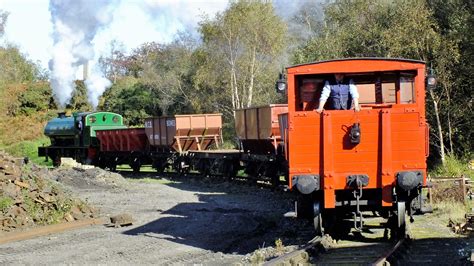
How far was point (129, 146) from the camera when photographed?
3139cm

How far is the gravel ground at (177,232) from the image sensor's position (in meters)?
10.4

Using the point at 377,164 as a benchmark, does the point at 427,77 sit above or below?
above

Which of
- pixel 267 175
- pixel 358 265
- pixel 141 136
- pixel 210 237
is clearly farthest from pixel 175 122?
pixel 358 265

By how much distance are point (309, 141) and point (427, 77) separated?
231 cm

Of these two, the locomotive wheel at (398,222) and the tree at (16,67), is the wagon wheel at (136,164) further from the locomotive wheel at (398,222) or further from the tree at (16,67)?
the tree at (16,67)

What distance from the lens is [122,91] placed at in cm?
5334

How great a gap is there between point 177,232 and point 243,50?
29735 mm

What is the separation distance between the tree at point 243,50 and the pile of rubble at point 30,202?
25682 millimetres

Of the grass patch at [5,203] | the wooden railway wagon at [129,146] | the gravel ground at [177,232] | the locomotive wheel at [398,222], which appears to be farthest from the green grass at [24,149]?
the locomotive wheel at [398,222]

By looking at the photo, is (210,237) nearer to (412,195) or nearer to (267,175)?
(412,195)

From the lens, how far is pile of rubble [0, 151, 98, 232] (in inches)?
528

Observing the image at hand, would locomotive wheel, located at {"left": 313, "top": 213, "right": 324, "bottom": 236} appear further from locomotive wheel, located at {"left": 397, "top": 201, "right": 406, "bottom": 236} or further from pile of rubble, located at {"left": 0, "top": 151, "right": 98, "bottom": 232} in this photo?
pile of rubble, located at {"left": 0, "top": 151, "right": 98, "bottom": 232}

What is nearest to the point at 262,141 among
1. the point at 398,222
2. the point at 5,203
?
the point at 5,203

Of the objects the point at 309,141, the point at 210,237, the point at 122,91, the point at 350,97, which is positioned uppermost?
the point at 122,91
